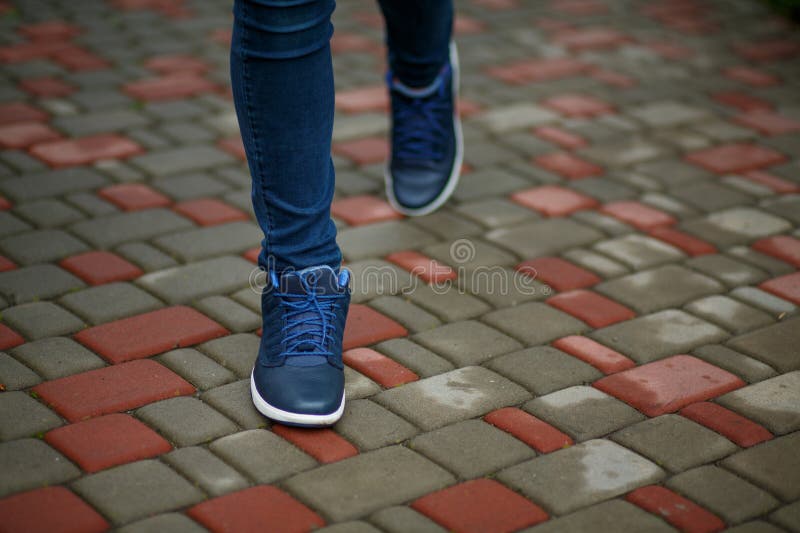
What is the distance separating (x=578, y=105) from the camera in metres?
3.92

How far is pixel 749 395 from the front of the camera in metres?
2.21

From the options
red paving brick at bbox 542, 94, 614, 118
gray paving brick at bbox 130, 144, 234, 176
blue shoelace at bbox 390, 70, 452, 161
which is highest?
blue shoelace at bbox 390, 70, 452, 161

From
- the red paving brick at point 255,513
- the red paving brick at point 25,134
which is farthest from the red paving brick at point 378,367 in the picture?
the red paving brick at point 25,134

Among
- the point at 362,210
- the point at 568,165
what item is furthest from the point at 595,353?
the point at 568,165

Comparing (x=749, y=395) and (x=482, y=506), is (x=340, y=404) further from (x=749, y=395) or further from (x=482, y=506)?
(x=749, y=395)

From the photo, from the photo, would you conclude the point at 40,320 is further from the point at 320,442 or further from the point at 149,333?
the point at 320,442

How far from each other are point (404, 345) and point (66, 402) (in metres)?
0.74

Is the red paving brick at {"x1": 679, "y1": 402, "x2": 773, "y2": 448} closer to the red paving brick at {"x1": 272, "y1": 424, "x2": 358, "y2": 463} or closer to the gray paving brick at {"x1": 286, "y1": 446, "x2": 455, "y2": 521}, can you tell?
the gray paving brick at {"x1": 286, "y1": 446, "x2": 455, "y2": 521}

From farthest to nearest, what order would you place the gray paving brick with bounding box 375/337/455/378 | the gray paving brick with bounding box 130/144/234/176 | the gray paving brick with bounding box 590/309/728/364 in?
the gray paving brick with bounding box 130/144/234/176 < the gray paving brick with bounding box 590/309/728/364 < the gray paving brick with bounding box 375/337/455/378

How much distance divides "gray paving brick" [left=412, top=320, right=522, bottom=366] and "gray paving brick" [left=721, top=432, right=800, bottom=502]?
22.9 inches

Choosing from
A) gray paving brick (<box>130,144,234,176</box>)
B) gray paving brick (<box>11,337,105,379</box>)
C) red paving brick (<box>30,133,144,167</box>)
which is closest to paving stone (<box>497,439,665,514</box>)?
gray paving brick (<box>11,337,105,379</box>)

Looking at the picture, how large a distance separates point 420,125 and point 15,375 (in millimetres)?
1400

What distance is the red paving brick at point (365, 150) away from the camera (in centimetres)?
342

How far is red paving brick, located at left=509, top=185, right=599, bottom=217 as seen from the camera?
3.10m
